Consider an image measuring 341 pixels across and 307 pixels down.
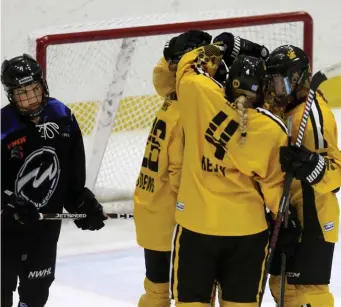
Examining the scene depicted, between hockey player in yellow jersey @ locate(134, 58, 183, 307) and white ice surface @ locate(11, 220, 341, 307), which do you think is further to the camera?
white ice surface @ locate(11, 220, 341, 307)

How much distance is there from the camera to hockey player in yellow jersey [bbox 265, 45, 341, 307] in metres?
3.11

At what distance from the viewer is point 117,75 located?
4938mm

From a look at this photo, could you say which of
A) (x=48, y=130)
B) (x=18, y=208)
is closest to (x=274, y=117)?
(x=48, y=130)

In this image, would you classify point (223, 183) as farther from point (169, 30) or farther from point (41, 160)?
point (169, 30)

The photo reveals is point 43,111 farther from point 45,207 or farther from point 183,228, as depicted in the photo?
point 183,228

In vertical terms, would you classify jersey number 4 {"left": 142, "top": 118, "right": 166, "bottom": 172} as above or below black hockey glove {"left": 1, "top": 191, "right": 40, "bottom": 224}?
above

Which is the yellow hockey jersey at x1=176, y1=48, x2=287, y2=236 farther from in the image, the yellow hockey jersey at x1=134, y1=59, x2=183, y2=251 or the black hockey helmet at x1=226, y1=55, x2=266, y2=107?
the yellow hockey jersey at x1=134, y1=59, x2=183, y2=251

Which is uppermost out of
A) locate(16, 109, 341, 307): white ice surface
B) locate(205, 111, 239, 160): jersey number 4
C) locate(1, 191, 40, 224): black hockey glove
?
locate(205, 111, 239, 160): jersey number 4

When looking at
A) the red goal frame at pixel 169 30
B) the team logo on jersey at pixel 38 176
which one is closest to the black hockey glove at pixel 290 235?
the team logo on jersey at pixel 38 176

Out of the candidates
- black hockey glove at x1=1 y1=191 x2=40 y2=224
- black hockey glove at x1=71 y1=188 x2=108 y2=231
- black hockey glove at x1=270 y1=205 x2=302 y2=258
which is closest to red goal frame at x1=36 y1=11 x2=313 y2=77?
black hockey glove at x1=71 y1=188 x2=108 y2=231

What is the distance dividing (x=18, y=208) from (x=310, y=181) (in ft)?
2.90

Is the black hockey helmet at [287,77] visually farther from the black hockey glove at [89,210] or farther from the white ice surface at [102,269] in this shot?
the white ice surface at [102,269]

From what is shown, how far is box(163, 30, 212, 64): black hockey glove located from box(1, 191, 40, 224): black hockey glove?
673 mm

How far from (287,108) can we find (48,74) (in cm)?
181
